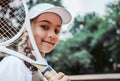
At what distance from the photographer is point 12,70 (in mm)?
959

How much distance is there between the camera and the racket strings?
3.75 ft

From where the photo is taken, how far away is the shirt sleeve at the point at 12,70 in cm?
95

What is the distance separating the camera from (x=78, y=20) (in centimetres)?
829

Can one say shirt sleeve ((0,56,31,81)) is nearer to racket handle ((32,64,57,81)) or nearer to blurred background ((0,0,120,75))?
racket handle ((32,64,57,81))

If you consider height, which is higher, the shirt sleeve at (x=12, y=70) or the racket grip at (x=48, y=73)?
the shirt sleeve at (x=12, y=70)

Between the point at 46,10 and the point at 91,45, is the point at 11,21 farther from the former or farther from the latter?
the point at 91,45

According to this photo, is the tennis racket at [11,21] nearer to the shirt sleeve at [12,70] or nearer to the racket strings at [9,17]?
the racket strings at [9,17]

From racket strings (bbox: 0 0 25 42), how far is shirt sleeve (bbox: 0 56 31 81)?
0.58 feet

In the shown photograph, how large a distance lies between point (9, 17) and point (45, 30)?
16 centimetres

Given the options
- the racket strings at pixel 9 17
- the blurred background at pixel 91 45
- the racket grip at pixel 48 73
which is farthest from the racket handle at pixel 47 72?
the blurred background at pixel 91 45

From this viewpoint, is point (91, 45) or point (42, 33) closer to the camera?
point (42, 33)

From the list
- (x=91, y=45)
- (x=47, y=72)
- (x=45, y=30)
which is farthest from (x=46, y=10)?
(x=91, y=45)

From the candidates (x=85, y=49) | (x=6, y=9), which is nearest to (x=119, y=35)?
(x=85, y=49)

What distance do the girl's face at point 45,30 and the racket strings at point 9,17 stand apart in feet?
0.23
